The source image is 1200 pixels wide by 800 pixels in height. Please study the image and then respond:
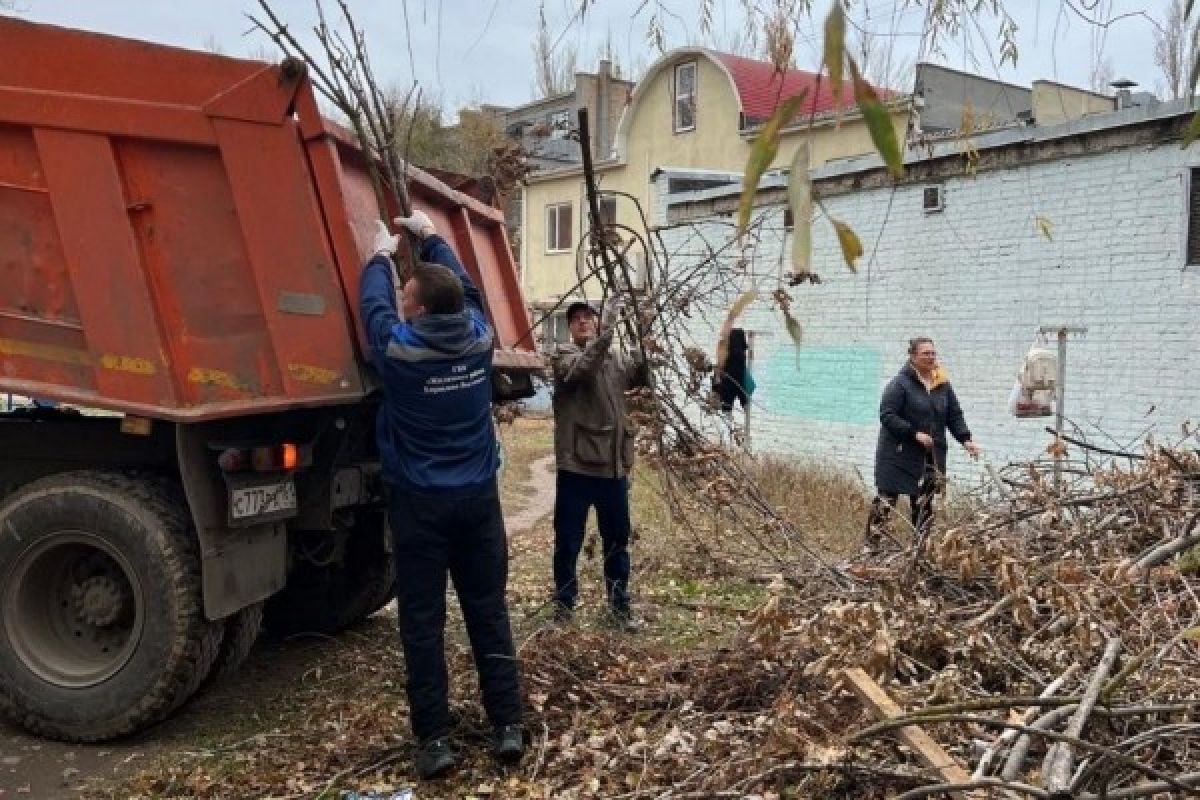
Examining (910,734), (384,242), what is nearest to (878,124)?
(910,734)

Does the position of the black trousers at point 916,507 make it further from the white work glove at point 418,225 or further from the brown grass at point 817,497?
the white work glove at point 418,225

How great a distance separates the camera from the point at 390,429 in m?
4.34

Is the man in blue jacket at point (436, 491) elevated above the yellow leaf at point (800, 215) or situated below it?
below

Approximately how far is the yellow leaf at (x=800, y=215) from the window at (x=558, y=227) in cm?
2569

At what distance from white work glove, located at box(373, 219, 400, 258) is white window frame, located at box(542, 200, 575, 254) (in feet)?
72.3

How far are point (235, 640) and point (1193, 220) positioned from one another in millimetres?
7836

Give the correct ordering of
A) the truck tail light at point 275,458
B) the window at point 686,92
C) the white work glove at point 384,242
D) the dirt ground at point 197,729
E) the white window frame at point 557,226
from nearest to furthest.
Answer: the dirt ground at point 197,729, the white work glove at point 384,242, the truck tail light at point 275,458, the window at point 686,92, the white window frame at point 557,226

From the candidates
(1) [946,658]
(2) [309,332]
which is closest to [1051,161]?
(1) [946,658]

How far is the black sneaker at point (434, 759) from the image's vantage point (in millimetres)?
4117

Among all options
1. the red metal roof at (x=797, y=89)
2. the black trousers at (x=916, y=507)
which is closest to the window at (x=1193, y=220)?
the black trousers at (x=916, y=507)

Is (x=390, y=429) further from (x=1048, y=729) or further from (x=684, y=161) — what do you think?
(x=684, y=161)

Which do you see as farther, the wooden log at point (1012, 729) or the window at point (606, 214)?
the window at point (606, 214)

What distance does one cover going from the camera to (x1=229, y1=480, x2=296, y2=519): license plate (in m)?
4.58

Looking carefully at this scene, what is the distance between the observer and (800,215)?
1.31m
